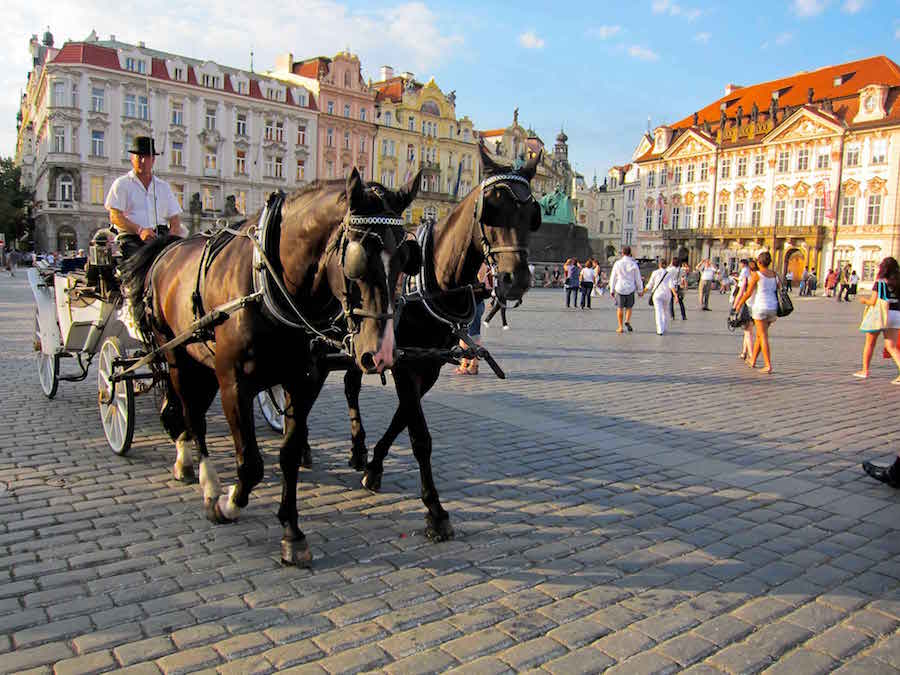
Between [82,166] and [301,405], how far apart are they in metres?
55.5

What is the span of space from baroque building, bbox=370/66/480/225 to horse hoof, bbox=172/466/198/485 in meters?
65.6

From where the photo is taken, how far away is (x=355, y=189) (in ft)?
10.8

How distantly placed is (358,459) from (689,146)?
72.0 metres

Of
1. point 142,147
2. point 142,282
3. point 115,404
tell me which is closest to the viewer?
point 142,282

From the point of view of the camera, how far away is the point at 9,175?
208ft

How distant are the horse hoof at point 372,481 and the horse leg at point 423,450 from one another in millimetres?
721

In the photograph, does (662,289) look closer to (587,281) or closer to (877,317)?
(877,317)

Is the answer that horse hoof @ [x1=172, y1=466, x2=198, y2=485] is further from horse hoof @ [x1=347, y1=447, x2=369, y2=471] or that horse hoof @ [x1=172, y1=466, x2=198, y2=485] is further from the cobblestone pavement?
horse hoof @ [x1=347, y1=447, x2=369, y2=471]

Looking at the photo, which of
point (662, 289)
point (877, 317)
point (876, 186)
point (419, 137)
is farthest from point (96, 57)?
point (876, 186)

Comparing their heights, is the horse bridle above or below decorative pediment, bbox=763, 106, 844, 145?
below

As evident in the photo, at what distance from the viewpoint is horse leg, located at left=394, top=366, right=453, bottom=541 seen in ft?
13.8

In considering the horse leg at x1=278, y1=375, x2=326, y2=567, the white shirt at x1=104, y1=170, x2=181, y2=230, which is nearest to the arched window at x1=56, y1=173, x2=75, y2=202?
the white shirt at x1=104, y1=170, x2=181, y2=230

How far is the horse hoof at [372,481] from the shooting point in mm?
5070

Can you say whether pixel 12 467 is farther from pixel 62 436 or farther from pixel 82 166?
pixel 82 166
